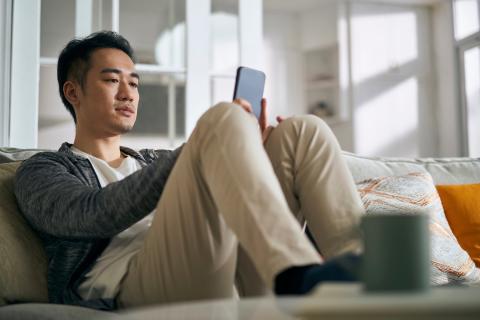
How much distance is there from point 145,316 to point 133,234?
0.77m

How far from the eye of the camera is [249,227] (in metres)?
1.00

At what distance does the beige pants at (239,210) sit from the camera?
3.28 ft

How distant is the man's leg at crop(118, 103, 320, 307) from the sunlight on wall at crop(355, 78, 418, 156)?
16.9ft

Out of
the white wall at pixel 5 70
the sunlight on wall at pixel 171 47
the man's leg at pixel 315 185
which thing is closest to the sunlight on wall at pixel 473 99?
the sunlight on wall at pixel 171 47

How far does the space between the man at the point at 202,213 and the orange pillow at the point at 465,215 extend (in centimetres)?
83

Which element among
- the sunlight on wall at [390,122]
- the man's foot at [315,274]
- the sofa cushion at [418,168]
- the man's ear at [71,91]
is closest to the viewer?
the man's foot at [315,274]

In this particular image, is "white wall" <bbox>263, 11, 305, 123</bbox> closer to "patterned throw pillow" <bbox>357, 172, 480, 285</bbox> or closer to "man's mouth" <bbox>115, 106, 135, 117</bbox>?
"patterned throw pillow" <bbox>357, 172, 480, 285</bbox>

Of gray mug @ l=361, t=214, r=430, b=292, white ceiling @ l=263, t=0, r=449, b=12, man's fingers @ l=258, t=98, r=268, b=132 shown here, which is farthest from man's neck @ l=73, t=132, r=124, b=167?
white ceiling @ l=263, t=0, r=449, b=12

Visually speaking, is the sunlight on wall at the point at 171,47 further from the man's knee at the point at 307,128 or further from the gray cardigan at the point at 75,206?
the man's knee at the point at 307,128

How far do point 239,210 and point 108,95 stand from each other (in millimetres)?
887

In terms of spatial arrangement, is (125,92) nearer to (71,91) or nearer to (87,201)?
(71,91)

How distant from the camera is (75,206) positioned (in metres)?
1.33

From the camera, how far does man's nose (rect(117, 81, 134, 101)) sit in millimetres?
1792

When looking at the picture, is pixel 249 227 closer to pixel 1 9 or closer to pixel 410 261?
pixel 410 261
